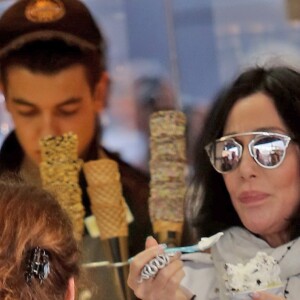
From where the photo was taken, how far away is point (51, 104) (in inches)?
95.7

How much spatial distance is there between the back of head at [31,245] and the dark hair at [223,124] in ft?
2.53

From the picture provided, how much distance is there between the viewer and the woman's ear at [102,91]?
2465mm

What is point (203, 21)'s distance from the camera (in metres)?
2.49

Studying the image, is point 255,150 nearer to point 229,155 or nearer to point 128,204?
point 229,155

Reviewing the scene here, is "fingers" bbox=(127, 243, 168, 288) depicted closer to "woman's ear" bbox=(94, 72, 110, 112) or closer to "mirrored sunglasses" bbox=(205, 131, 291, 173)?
"mirrored sunglasses" bbox=(205, 131, 291, 173)

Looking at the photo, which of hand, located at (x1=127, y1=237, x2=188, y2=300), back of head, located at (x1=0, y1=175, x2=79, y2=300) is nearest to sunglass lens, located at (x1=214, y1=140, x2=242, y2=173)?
hand, located at (x1=127, y1=237, x2=188, y2=300)

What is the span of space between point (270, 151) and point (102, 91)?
2.48ft

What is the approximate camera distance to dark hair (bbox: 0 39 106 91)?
243 centimetres

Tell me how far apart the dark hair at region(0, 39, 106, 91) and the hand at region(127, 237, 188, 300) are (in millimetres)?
842

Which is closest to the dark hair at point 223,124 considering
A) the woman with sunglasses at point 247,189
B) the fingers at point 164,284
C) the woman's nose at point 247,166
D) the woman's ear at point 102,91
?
the woman with sunglasses at point 247,189

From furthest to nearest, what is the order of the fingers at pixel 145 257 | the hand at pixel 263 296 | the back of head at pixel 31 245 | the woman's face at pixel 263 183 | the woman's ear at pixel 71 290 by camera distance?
the woman's face at pixel 263 183 < the fingers at pixel 145 257 < the hand at pixel 263 296 < the woman's ear at pixel 71 290 < the back of head at pixel 31 245

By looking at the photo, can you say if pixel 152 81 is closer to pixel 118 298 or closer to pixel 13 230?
pixel 118 298

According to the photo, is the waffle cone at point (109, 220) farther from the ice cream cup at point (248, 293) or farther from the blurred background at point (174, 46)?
the ice cream cup at point (248, 293)

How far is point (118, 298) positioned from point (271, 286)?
0.77 meters
